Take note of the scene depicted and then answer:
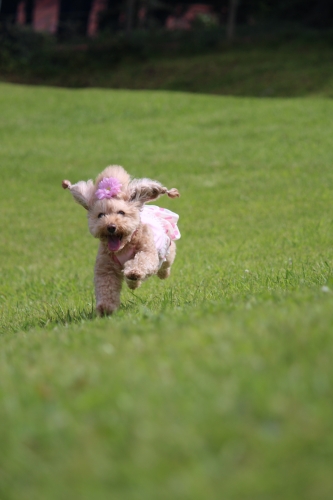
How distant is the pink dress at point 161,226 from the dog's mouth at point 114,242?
1.76 ft

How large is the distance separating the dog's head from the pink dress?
1.14 feet

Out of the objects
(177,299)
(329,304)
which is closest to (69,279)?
(177,299)

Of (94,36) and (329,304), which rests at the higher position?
(94,36)

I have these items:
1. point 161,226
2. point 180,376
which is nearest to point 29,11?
point 161,226

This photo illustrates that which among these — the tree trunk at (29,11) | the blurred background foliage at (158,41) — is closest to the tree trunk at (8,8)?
the blurred background foliage at (158,41)

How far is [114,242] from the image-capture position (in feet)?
23.4

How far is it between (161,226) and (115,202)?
994 mm

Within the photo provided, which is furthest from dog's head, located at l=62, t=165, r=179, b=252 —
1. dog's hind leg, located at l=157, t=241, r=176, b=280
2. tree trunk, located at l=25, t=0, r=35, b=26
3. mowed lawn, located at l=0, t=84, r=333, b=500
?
tree trunk, located at l=25, t=0, r=35, b=26

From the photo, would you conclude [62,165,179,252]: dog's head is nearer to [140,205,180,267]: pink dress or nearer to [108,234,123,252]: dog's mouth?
[108,234,123,252]: dog's mouth

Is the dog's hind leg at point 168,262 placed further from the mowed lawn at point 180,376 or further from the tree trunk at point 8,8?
the tree trunk at point 8,8

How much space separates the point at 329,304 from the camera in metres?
4.41

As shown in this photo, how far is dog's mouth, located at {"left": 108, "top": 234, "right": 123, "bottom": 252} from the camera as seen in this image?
23.3ft

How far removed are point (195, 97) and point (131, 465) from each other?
25.7 meters

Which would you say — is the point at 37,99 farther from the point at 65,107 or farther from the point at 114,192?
the point at 114,192
